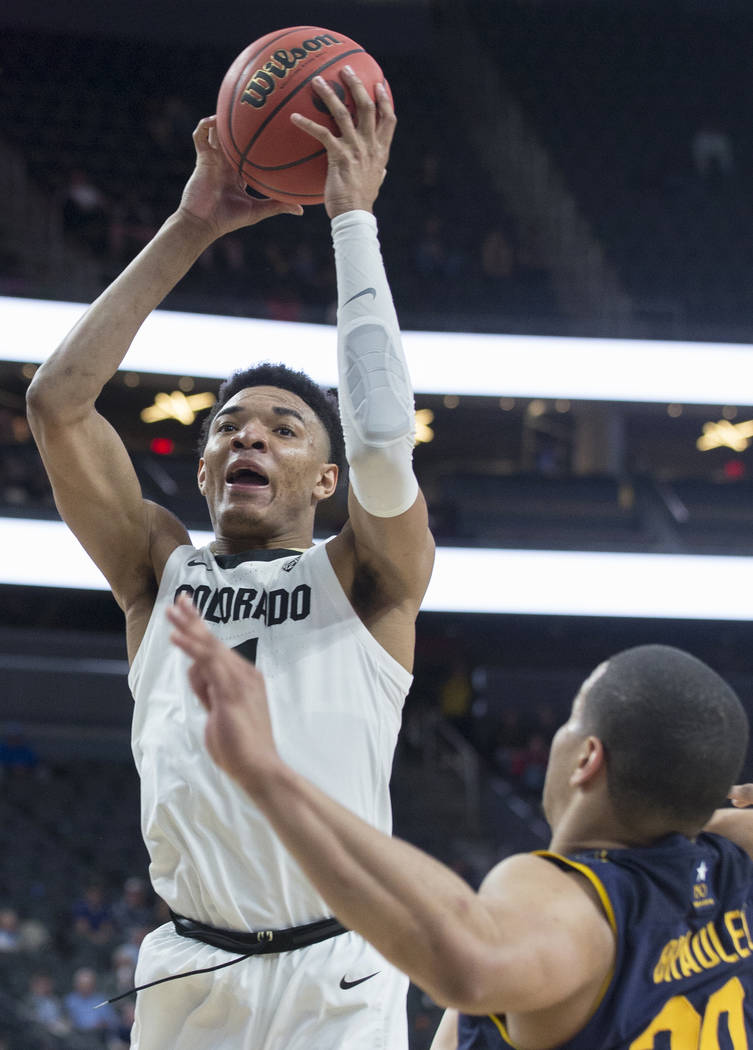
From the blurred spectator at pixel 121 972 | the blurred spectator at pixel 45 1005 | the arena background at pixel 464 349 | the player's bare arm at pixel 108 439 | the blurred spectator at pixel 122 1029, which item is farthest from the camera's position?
the arena background at pixel 464 349

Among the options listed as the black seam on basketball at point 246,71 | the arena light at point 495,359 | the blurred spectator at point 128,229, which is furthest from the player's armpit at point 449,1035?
the blurred spectator at point 128,229

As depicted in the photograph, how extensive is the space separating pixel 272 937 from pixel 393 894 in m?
0.97

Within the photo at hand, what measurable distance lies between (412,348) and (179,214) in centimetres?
1054

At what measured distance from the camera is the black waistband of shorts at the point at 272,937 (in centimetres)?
210

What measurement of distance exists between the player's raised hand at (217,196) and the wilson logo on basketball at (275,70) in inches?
5.3

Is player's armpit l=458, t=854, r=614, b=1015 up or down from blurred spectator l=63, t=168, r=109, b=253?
down

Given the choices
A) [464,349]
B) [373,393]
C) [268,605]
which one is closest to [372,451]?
[373,393]

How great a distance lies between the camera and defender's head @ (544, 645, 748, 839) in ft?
4.94

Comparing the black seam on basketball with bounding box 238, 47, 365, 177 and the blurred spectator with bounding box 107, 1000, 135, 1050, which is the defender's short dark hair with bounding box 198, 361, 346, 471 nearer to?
the black seam on basketball with bounding box 238, 47, 365, 177

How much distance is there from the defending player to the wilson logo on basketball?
1.63m

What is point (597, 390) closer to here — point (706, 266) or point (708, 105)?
point (706, 266)

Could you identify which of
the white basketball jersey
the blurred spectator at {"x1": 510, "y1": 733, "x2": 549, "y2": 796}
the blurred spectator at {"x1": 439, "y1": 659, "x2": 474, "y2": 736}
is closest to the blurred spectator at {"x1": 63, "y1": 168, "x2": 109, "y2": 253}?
the blurred spectator at {"x1": 439, "y1": 659, "x2": 474, "y2": 736}

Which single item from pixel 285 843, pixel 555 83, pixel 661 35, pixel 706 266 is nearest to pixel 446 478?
pixel 706 266

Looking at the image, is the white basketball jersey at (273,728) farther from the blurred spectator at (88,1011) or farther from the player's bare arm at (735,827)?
the blurred spectator at (88,1011)
